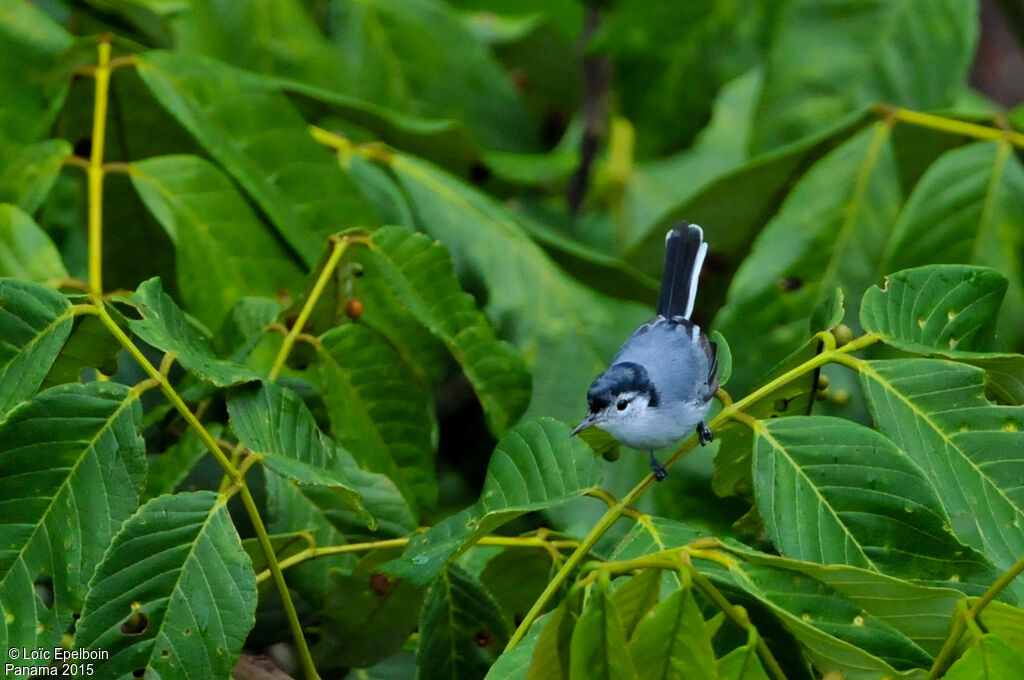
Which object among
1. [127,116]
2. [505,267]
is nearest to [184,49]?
[127,116]

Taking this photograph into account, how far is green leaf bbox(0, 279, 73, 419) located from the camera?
1008 mm

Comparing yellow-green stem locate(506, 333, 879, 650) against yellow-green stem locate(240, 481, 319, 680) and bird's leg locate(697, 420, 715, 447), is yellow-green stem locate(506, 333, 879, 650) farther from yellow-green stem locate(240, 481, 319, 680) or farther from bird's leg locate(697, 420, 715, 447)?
yellow-green stem locate(240, 481, 319, 680)

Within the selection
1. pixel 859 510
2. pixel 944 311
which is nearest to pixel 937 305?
pixel 944 311

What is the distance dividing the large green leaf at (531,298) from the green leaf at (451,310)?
0.95ft

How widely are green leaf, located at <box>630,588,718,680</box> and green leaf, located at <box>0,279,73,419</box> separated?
55 centimetres

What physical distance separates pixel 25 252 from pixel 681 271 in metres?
0.81

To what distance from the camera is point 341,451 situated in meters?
1.17

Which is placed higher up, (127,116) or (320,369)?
(127,116)

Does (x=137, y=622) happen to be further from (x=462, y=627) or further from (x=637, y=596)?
(x=637, y=596)

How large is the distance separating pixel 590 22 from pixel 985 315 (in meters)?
1.72

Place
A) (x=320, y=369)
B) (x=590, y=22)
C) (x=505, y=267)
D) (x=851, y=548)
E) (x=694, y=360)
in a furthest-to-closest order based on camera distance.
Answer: (x=590, y=22)
(x=505, y=267)
(x=694, y=360)
(x=320, y=369)
(x=851, y=548)

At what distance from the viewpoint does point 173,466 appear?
3.80 feet

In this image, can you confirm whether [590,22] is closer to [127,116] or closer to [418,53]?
[418,53]

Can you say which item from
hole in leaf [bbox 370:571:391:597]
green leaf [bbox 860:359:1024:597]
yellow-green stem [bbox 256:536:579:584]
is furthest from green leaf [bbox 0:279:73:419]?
green leaf [bbox 860:359:1024:597]
